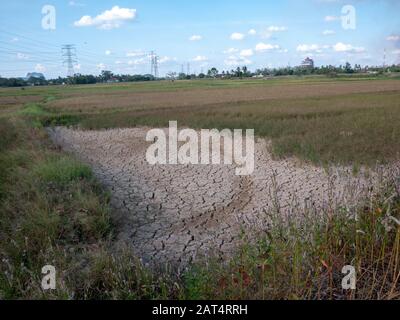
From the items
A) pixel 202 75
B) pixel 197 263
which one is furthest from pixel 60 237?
pixel 202 75

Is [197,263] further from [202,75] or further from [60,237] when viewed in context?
[202,75]

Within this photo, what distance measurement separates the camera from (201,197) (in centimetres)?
650

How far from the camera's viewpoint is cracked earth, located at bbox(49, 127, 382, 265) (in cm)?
443

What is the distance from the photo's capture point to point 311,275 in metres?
2.64

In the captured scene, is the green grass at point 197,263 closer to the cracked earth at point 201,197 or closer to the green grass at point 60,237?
the green grass at point 60,237

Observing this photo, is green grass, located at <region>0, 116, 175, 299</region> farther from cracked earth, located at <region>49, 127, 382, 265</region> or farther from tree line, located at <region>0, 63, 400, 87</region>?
tree line, located at <region>0, 63, 400, 87</region>

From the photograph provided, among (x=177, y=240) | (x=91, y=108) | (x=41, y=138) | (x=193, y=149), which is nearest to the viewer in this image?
(x=177, y=240)

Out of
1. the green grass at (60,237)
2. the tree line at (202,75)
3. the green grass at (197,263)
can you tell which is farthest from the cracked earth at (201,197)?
the tree line at (202,75)

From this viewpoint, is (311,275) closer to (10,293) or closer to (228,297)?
(228,297)

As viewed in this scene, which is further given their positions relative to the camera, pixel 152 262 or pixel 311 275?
pixel 152 262

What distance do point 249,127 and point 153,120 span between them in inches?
192

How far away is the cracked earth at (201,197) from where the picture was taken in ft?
14.5

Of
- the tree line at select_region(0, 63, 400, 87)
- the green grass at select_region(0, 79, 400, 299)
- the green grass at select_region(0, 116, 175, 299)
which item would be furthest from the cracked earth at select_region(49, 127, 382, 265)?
the tree line at select_region(0, 63, 400, 87)
